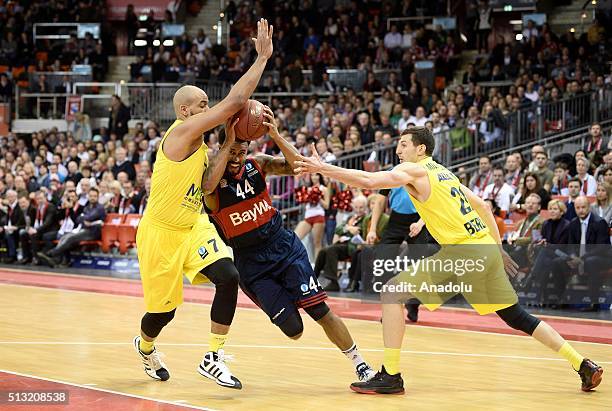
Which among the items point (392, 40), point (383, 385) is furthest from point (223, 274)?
point (392, 40)

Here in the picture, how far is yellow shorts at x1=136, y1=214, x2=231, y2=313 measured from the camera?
281 inches

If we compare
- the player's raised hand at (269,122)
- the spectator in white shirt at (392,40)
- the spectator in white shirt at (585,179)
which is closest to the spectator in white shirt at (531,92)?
the spectator in white shirt at (585,179)

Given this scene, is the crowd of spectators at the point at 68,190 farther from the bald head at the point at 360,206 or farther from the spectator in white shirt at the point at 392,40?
the spectator in white shirt at the point at 392,40

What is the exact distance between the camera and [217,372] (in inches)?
278

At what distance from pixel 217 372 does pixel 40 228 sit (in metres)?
12.8

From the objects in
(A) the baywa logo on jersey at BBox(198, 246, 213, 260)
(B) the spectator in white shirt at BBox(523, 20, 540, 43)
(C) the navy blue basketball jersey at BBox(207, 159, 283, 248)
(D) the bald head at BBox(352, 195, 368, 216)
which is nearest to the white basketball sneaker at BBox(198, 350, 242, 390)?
(A) the baywa logo on jersey at BBox(198, 246, 213, 260)

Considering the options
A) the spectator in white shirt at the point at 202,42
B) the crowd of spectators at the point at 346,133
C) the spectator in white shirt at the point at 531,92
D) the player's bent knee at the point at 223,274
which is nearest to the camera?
the player's bent knee at the point at 223,274

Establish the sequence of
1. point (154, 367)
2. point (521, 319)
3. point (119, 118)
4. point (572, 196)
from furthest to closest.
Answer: point (119, 118) < point (572, 196) < point (154, 367) < point (521, 319)

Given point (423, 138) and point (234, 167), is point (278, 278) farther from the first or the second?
point (423, 138)

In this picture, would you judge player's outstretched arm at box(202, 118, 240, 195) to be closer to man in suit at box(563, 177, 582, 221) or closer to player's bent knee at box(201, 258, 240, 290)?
player's bent knee at box(201, 258, 240, 290)

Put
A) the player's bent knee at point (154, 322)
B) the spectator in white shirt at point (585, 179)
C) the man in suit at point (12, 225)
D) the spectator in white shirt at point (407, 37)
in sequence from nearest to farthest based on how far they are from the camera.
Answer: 1. the player's bent knee at point (154, 322)
2. the spectator in white shirt at point (585, 179)
3. the man in suit at point (12, 225)
4. the spectator in white shirt at point (407, 37)

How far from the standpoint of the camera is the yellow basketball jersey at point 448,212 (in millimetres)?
7180

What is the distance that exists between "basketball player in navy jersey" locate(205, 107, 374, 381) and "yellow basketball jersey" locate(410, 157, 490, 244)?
0.94 meters

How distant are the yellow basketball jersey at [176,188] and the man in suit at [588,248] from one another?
254 inches
